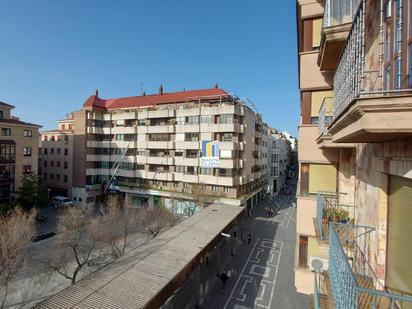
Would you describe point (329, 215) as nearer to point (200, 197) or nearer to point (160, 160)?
point (200, 197)

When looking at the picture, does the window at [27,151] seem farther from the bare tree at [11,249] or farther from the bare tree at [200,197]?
the bare tree at [200,197]

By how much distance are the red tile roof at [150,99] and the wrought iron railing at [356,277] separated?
1280 inches

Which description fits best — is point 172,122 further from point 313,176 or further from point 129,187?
point 313,176

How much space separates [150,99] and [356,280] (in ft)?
136

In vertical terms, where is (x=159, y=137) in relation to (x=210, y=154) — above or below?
above

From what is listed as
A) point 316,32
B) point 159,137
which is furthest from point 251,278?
point 159,137

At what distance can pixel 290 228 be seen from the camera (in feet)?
98.3

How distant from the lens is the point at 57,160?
41.9 m

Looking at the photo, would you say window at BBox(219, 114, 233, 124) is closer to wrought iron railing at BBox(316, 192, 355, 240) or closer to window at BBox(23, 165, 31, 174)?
wrought iron railing at BBox(316, 192, 355, 240)

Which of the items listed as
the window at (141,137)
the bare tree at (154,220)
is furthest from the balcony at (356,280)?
the window at (141,137)

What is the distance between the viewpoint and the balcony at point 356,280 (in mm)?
2195

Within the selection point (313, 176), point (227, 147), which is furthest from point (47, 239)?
point (313, 176)

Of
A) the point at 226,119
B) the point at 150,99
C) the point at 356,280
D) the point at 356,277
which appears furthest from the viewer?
the point at 150,99

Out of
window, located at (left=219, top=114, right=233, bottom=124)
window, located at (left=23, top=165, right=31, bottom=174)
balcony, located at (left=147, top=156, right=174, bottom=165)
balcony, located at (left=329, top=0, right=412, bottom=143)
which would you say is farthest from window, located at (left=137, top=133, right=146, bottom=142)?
balcony, located at (left=329, top=0, right=412, bottom=143)
